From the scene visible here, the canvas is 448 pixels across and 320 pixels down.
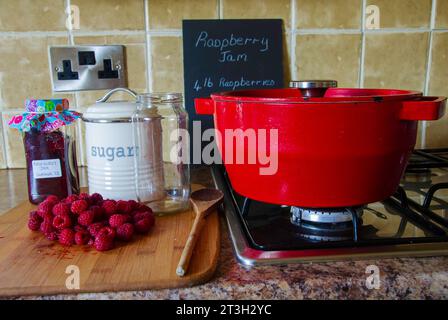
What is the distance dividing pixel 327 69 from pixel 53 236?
0.70 meters

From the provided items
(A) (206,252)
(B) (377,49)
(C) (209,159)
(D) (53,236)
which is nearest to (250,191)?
(A) (206,252)

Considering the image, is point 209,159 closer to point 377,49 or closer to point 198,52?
point 198,52

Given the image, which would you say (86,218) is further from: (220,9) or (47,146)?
(220,9)

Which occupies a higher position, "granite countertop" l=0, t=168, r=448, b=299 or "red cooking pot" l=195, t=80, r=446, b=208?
"red cooking pot" l=195, t=80, r=446, b=208

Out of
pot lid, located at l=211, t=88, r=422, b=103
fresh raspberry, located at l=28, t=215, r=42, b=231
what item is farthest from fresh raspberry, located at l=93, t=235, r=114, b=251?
pot lid, located at l=211, t=88, r=422, b=103

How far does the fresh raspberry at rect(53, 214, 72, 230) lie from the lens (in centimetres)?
51

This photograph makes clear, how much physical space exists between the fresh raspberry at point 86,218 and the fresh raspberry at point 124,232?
0.04 metres

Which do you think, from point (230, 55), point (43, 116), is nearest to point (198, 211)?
point (43, 116)

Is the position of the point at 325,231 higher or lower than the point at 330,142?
lower

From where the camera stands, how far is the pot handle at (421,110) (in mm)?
455

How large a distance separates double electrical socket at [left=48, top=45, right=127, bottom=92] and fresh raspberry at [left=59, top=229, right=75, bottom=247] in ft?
1.58

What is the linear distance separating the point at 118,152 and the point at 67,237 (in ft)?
0.52

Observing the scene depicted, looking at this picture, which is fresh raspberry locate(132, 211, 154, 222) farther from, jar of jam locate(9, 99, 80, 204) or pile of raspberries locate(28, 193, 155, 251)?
jar of jam locate(9, 99, 80, 204)

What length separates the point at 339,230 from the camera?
1.75 feet
